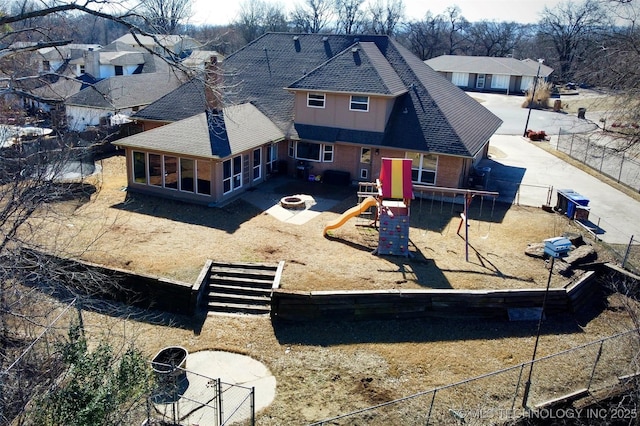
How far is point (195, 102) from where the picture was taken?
28.8 meters

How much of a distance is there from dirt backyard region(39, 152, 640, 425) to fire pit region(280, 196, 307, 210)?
124 cm

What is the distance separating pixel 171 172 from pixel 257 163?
4.55 m

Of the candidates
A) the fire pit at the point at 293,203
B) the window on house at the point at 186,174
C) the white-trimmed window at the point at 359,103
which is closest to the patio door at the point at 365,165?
the white-trimmed window at the point at 359,103

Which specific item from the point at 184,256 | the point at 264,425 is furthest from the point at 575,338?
the point at 184,256

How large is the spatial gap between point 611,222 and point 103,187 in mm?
23531

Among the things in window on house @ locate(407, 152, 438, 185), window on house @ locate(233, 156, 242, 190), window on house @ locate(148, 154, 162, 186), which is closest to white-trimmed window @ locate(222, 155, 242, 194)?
window on house @ locate(233, 156, 242, 190)

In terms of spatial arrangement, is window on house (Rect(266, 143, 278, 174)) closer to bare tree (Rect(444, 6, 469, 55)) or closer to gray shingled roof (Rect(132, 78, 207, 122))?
gray shingled roof (Rect(132, 78, 207, 122))

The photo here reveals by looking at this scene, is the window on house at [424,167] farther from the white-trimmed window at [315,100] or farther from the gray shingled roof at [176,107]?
the gray shingled roof at [176,107]

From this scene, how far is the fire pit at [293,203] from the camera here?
22.5 metres

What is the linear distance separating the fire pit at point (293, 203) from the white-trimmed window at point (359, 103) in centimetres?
618

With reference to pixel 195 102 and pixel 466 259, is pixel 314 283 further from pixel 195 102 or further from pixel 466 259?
pixel 195 102

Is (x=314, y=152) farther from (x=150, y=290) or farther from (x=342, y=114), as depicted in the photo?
(x=150, y=290)

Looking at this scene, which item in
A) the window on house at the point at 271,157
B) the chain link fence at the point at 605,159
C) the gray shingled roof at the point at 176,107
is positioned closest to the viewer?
the window on house at the point at 271,157

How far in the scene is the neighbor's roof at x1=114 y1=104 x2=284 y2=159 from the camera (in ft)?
73.0
